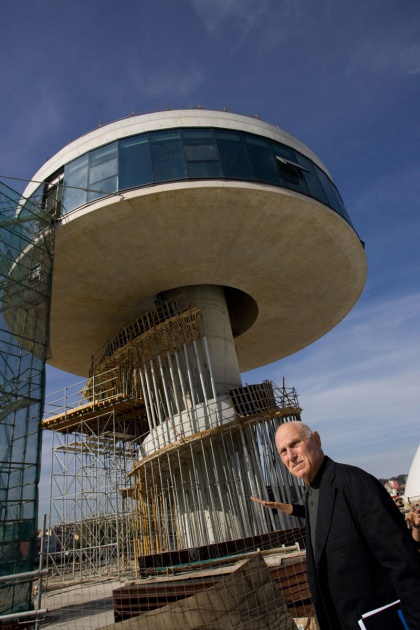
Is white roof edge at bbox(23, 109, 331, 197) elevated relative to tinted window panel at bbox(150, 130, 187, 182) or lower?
elevated

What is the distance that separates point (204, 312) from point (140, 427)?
327 inches

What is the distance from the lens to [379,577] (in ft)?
7.30

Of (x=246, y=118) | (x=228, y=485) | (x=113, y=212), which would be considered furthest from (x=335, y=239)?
(x=228, y=485)

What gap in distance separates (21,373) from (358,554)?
11.5 m


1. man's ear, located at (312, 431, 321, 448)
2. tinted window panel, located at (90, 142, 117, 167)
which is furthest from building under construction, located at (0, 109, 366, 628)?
man's ear, located at (312, 431, 321, 448)

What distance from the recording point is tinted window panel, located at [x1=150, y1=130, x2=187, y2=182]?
1295 cm

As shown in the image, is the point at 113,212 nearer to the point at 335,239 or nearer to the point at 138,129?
the point at 138,129

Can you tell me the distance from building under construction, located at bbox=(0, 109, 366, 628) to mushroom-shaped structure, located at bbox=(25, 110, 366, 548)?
0.06 m

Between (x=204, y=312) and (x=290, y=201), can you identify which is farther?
(x=204, y=312)

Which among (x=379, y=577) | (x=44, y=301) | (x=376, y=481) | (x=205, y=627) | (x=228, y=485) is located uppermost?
(x=44, y=301)

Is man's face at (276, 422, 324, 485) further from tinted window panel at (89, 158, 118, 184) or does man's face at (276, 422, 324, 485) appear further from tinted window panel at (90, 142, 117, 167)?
tinted window panel at (90, 142, 117, 167)

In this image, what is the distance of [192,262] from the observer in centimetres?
1577

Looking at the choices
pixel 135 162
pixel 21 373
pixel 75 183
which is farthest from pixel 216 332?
pixel 21 373

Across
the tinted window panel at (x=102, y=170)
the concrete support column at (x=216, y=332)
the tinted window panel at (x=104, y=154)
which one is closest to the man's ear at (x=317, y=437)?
the tinted window panel at (x=102, y=170)
